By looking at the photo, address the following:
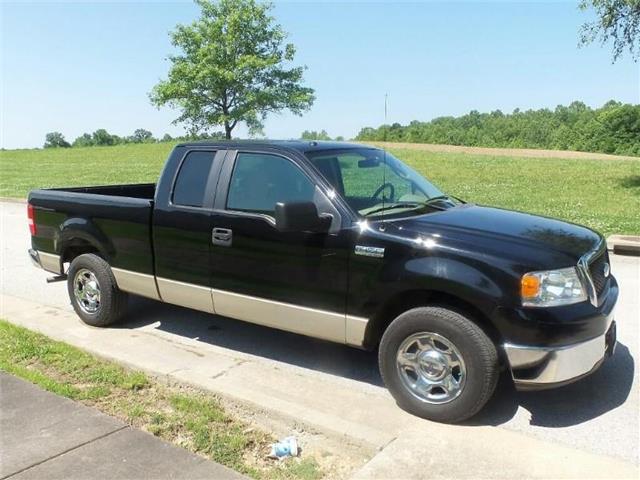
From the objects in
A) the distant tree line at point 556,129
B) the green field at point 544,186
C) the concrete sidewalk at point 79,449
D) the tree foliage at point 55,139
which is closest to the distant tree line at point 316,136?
the concrete sidewalk at point 79,449

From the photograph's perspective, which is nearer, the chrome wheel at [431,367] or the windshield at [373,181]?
the chrome wheel at [431,367]

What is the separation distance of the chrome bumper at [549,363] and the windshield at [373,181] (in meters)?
1.35

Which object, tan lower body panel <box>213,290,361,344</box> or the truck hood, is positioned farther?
tan lower body panel <box>213,290,361,344</box>

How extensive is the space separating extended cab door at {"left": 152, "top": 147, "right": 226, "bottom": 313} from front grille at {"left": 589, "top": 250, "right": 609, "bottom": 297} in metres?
2.80

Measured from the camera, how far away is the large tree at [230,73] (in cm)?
3544

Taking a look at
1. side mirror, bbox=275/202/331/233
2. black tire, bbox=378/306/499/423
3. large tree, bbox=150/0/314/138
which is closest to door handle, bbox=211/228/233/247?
side mirror, bbox=275/202/331/233

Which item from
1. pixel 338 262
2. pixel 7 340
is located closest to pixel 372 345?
pixel 338 262

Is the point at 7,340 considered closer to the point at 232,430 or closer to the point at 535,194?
the point at 232,430

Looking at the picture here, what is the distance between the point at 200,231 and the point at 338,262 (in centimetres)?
132

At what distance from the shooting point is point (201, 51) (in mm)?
35344

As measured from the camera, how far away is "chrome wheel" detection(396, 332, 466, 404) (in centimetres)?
369

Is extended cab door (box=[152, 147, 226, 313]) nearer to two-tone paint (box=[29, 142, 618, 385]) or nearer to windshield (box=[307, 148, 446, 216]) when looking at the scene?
two-tone paint (box=[29, 142, 618, 385])

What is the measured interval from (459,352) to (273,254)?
1.52 m

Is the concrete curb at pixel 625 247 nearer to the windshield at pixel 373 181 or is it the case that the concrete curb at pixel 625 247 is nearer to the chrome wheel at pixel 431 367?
the windshield at pixel 373 181
